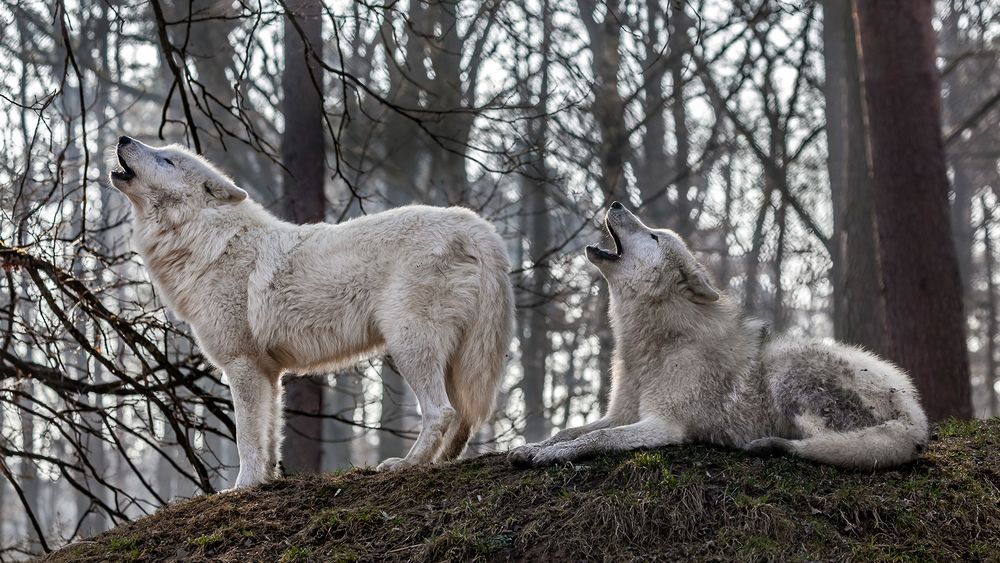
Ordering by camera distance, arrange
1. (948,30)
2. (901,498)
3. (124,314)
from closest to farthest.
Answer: (901,498) < (124,314) < (948,30)

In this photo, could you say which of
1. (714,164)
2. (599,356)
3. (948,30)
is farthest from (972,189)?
(599,356)

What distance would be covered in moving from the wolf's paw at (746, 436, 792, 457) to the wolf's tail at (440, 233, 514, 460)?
1.88m

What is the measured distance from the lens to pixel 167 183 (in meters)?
7.15

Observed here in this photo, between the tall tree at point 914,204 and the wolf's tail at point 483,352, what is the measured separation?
5475mm

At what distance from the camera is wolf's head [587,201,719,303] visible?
6.32 m

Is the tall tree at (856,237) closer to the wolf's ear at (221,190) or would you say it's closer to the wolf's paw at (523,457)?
the wolf's paw at (523,457)

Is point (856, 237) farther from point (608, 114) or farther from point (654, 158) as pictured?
point (654, 158)

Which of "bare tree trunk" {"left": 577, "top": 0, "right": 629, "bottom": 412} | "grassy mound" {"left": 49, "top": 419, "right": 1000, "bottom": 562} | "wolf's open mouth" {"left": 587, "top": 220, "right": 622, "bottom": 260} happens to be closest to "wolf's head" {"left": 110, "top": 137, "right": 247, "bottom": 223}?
"grassy mound" {"left": 49, "top": 419, "right": 1000, "bottom": 562}

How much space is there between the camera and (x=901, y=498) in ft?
17.0

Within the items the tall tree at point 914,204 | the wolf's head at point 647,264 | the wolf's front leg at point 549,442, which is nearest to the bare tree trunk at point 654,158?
the tall tree at point 914,204

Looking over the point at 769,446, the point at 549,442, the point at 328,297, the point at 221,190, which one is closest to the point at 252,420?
the point at 328,297

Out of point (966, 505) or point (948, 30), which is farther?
point (948, 30)

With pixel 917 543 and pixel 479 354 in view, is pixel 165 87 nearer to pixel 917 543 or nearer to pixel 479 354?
pixel 479 354

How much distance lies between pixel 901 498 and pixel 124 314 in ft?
21.1
